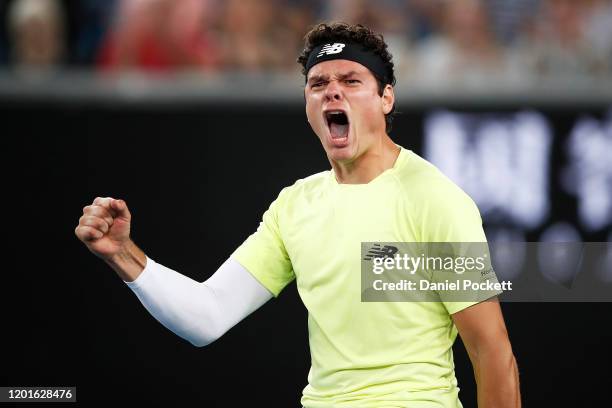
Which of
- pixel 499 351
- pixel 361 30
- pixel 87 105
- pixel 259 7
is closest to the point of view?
pixel 499 351

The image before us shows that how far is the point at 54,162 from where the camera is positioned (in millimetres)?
4898

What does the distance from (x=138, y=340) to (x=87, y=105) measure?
116 cm

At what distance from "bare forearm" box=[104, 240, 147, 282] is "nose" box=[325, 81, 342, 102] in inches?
33.4

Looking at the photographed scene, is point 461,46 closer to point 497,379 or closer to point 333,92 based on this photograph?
point 333,92

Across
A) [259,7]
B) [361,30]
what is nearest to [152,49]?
[259,7]

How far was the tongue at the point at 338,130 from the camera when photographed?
11.9ft

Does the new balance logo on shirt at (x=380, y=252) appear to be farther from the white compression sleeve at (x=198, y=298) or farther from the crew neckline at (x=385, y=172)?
the white compression sleeve at (x=198, y=298)

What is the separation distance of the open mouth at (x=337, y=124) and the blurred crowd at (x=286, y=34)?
1684mm

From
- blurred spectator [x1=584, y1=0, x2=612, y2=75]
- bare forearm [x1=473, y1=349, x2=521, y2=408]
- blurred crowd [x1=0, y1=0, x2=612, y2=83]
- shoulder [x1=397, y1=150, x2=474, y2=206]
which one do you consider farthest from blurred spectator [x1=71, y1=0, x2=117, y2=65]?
bare forearm [x1=473, y1=349, x2=521, y2=408]

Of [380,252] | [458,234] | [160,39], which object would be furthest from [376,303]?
[160,39]

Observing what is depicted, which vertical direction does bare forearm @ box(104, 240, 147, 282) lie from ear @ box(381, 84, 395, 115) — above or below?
below

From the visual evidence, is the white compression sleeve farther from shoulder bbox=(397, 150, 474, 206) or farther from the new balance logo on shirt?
shoulder bbox=(397, 150, 474, 206)

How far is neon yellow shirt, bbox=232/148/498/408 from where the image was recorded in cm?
335

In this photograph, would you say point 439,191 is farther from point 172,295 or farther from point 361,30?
point 172,295
